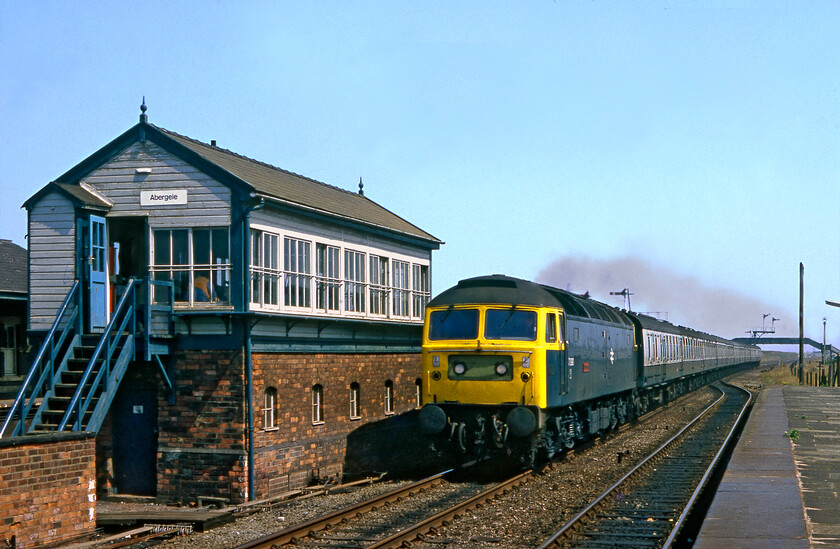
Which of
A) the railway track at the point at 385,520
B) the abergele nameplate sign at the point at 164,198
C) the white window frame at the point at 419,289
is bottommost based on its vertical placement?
the railway track at the point at 385,520

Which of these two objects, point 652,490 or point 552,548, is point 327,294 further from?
point 552,548

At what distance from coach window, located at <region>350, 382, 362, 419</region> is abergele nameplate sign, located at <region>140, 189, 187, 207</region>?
5.79 metres

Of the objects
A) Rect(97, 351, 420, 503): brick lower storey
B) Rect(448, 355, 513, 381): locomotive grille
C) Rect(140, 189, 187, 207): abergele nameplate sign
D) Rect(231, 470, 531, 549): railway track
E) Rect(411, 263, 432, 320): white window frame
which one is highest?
Rect(140, 189, 187, 207): abergele nameplate sign

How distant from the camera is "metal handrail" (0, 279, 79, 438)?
46.6 ft

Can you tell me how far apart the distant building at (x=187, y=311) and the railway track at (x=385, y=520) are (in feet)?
10.8

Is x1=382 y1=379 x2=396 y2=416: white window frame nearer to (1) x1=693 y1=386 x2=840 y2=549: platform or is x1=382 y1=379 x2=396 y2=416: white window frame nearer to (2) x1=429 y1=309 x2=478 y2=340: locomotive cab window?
(2) x1=429 y1=309 x2=478 y2=340: locomotive cab window

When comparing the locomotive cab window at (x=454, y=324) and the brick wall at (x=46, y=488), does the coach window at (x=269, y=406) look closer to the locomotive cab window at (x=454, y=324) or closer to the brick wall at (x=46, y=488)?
the locomotive cab window at (x=454, y=324)

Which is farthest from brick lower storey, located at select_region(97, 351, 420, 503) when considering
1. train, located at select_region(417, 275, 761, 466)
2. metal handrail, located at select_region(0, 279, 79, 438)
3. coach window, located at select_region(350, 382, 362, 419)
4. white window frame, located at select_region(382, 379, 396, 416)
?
white window frame, located at select_region(382, 379, 396, 416)

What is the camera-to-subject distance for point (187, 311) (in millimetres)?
16828

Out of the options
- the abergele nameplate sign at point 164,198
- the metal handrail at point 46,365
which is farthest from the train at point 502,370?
the metal handrail at point 46,365

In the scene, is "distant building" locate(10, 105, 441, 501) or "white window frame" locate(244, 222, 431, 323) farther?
"white window frame" locate(244, 222, 431, 323)

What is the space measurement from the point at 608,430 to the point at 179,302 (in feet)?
40.7

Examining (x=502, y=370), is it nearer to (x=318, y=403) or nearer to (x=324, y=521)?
(x=318, y=403)

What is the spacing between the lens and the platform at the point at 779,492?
10461 millimetres
